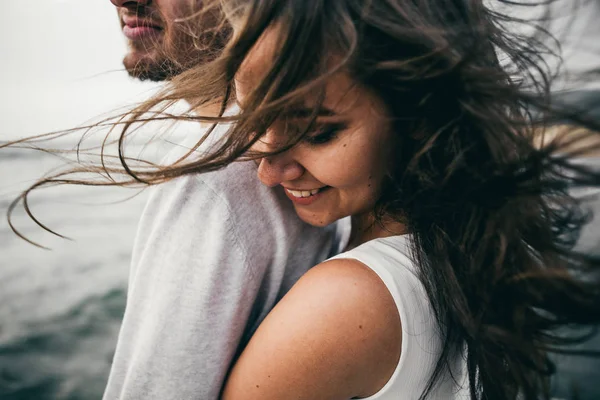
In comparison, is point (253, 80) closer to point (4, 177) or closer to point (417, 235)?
point (417, 235)

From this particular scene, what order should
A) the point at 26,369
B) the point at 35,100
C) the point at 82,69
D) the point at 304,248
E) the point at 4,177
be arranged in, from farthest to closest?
the point at 35,100 → the point at 82,69 → the point at 4,177 → the point at 26,369 → the point at 304,248

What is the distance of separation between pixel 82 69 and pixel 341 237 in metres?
5.34

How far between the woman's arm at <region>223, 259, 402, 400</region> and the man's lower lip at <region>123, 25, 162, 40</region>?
78cm

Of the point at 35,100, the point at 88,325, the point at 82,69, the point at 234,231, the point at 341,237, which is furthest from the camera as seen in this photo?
the point at 35,100

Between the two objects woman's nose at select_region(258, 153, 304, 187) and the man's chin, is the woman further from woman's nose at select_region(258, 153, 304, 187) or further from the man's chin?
the man's chin

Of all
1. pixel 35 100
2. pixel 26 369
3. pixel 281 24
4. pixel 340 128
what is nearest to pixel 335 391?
pixel 340 128

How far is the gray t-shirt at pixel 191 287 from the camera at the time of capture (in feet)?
2.66

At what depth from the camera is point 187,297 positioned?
31.9 inches

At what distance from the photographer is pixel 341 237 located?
1242 mm

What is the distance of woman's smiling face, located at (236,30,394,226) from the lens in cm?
74

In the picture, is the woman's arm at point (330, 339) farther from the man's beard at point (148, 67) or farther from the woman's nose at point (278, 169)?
the man's beard at point (148, 67)

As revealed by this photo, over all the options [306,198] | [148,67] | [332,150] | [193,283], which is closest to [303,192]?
[306,198]

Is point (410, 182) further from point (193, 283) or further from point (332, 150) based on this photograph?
point (193, 283)

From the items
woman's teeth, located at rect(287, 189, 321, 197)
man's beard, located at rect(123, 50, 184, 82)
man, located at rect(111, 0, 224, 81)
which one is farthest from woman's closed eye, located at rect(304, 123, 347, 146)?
man's beard, located at rect(123, 50, 184, 82)
